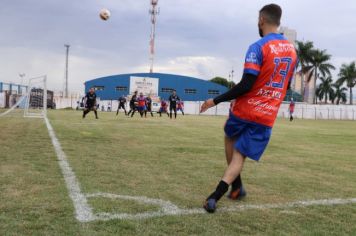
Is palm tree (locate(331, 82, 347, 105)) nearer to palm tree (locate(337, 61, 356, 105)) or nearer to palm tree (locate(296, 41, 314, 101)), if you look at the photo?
palm tree (locate(337, 61, 356, 105))

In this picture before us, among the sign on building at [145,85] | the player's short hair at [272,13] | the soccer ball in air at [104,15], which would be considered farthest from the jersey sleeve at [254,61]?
the sign on building at [145,85]

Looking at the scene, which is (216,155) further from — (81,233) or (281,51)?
(81,233)

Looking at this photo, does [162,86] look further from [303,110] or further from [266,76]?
[266,76]

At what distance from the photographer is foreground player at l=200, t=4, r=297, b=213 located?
3.92 m

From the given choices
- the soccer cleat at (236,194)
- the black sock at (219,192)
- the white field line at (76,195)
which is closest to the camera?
the white field line at (76,195)

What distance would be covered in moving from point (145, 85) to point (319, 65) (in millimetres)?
32888

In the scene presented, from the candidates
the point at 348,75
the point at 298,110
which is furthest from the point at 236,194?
the point at 348,75

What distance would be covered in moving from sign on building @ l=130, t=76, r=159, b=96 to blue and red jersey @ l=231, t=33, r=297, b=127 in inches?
2085

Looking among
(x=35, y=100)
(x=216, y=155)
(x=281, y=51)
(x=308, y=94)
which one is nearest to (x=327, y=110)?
(x=308, y=94)

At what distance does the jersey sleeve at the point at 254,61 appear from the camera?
12.8 feet

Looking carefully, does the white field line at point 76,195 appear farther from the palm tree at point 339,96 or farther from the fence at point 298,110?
the palm tree at point 339,96

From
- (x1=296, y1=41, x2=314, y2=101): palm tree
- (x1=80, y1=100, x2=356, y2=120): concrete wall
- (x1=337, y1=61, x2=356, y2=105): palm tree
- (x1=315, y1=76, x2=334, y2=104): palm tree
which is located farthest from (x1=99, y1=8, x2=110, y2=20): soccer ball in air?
(x1=315, y1=76, x2=334, y2=104): palm tree

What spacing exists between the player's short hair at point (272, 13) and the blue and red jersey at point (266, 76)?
5.5 inches

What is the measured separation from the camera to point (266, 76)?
398 centimetres
